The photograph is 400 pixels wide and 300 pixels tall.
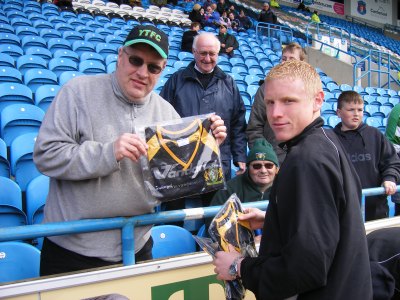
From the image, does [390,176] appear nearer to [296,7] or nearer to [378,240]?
[378,240]

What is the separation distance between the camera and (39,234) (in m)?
1.38

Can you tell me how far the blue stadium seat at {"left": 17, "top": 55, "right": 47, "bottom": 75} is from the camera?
5.43 metres

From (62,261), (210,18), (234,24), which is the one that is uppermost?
(234,24)

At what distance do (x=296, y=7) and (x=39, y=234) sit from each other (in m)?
22.6

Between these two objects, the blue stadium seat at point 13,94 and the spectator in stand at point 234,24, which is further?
the spectator in stand at point 234,24

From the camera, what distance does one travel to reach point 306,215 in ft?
3.41

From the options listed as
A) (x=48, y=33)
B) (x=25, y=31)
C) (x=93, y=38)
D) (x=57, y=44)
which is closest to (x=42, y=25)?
(x=48, y=33)

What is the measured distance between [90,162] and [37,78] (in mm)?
4026

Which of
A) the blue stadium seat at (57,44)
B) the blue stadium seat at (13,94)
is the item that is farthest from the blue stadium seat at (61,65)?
the blue stadium seat at (13,94)

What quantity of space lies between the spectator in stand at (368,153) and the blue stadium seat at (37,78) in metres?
3.63

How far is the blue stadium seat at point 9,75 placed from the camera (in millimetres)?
4681

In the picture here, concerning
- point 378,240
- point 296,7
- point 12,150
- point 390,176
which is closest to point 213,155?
point 378,240

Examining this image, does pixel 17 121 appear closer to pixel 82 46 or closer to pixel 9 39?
pixel 9 39

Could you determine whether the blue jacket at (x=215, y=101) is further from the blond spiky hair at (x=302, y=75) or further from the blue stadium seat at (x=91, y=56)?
the blue stadium seat at (x=91, y=56)
